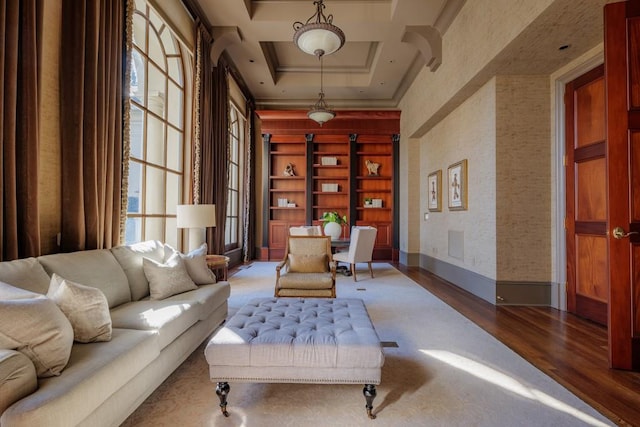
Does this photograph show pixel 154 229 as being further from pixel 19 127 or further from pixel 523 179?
pixel 523 179

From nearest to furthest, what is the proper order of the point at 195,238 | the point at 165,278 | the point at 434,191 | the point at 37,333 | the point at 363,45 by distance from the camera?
1. the point at 37,333
2. the point at 165,278
3. the point at 195,238
4. the point at 363,45
5. the point at 434,191

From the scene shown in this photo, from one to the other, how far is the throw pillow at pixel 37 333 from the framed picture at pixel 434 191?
5.58 m

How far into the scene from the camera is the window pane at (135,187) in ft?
11.0

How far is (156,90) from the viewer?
3.80 m

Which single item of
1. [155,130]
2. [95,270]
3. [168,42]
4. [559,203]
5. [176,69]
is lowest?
[95,270]

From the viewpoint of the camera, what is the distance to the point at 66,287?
5.21 ft

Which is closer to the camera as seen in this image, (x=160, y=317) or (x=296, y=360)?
(x=296, y=360)

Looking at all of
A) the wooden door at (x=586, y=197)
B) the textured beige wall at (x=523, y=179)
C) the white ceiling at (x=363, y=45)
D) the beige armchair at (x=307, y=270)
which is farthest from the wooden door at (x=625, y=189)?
the beige armchair at (x=307, y=270)

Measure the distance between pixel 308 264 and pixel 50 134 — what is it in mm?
2674

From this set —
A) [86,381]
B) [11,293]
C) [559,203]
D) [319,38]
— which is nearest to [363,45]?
[319,38]

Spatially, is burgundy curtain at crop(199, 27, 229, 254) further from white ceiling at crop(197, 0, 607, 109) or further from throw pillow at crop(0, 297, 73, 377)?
throw pillow at crop(0, 297, 73, 377)

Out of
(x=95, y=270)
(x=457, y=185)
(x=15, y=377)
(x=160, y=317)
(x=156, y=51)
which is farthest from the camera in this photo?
(x=457, y=185)

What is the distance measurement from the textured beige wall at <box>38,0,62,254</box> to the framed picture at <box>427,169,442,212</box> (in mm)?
5385

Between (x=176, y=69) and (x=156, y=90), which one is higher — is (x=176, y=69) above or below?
above
